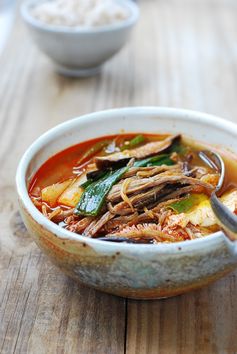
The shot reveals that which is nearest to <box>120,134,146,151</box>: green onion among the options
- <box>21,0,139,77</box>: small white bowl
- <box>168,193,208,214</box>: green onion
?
<box>168,193,208,214</box>: green onion

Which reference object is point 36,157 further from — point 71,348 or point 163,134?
point 71,348

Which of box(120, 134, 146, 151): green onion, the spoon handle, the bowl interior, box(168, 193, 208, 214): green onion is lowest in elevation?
box(120, 134, 146, 151): green onion

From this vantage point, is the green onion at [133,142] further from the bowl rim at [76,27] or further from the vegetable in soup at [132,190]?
the bowl rim at [76,27]

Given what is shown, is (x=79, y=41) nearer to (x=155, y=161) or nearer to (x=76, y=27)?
(x=76, y=27)

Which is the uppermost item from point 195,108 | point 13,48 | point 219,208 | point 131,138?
point 219,208

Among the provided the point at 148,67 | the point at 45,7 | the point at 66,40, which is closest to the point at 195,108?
the point at 148,67

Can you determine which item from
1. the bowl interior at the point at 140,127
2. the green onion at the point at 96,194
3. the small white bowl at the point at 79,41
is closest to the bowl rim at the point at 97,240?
the bowl interior at the point at 140,127

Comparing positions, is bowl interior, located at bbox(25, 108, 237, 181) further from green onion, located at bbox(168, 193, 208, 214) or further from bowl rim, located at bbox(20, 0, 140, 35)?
bowl rim, located at bbox(20, 0, 140, 35)
